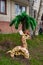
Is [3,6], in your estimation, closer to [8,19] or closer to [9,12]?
[9,12]

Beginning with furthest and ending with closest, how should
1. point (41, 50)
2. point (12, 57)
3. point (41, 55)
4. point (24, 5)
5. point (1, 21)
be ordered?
point (24, 5), point (1, 21), point (41, 50), point (41, 55), point (12, 57)

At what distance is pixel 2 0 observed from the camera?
2644cm

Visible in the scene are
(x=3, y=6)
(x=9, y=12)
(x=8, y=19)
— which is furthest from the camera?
(x=9, y=12)

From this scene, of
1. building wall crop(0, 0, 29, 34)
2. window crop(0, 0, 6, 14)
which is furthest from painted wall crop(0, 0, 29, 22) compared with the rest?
window crop(0, 0, 6, 14)

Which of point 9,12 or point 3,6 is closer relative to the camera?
point 3,6

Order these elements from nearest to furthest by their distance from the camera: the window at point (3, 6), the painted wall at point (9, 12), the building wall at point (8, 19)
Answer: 1. the building wall at point (8, 19)
2. the window at point (3, 6)
3. the painted wall at point (9, 12)

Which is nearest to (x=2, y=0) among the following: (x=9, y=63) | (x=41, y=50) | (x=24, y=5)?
(x=24, y=5)

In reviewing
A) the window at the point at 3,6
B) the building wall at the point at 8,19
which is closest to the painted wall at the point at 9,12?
the building wall at the point at 8,19

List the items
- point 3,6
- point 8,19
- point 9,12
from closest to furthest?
point 3,6
point 8,19
point 9,12

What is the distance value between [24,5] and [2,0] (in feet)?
18.0

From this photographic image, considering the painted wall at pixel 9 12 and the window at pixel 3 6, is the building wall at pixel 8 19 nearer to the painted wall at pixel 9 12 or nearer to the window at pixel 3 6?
the painted wall at pixel 9 12

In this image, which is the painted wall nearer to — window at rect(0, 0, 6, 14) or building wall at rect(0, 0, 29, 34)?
building wall at rect(0, 0, 29, 34)

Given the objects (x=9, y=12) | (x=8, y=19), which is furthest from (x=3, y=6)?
(x=8, y=19)

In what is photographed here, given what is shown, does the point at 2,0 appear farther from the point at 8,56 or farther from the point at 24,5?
the point at 8,56
